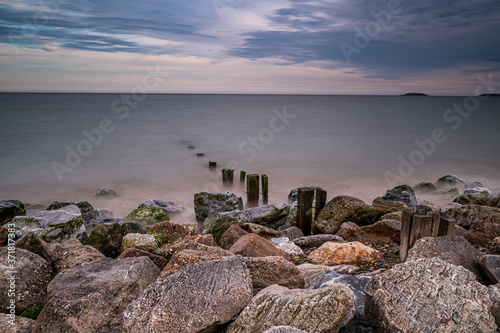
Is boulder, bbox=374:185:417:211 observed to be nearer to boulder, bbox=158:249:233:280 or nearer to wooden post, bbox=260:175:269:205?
wooden post, bbox=260:175:269:205

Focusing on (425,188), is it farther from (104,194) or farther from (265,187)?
(104,194)

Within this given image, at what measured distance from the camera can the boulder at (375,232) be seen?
6590 millimetres

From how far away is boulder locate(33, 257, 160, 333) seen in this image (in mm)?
3430

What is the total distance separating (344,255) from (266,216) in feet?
11.7

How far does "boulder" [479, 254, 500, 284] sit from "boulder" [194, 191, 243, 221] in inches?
292

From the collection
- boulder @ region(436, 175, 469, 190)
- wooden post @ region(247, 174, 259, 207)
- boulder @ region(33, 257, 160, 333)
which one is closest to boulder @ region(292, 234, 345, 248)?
boulder @ region(33, 257, 160, 333)

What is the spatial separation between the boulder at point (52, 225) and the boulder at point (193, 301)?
4.81 m

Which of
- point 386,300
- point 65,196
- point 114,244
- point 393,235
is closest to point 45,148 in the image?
point 65,196

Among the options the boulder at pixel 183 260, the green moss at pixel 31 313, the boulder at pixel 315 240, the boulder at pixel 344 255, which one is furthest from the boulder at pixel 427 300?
the green moss at pixel 31 313

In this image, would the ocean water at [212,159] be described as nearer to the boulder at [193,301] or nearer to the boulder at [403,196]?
the boulder at [403,196]

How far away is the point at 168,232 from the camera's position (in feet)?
22.4

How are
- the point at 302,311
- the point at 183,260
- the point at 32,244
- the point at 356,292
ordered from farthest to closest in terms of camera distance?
the point at 32,244 → the point at 183,260 → the point at 356,292 → the point at 302,311

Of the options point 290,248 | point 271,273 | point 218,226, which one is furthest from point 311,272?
point 218,226

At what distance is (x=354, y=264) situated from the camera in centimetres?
536
